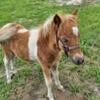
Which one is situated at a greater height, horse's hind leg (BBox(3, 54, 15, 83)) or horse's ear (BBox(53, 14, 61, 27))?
horse's ear (BBox(53, 14, 61, 27))

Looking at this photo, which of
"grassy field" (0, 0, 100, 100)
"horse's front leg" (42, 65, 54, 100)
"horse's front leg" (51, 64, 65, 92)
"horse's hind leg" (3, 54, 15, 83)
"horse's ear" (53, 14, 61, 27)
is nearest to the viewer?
"horse's ear" (53, 14, 61, 27)

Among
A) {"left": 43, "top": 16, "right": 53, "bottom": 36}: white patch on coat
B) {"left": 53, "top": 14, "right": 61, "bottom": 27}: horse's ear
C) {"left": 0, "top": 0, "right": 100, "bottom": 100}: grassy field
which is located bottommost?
{"left": 0, "top": 0, "right": 100, "bottom": 100}: grassy field

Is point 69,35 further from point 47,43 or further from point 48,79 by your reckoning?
point 48,79

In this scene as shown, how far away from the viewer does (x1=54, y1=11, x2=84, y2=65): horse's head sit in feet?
12.6

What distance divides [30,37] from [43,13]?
355 centimetres

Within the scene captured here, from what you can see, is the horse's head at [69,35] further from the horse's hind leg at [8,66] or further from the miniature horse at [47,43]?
the horse's hind leg at [8,66]

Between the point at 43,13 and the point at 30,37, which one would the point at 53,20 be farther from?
the point at 43,13

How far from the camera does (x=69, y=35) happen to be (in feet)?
12.6

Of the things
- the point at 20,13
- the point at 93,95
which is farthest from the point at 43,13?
the point at 93,95

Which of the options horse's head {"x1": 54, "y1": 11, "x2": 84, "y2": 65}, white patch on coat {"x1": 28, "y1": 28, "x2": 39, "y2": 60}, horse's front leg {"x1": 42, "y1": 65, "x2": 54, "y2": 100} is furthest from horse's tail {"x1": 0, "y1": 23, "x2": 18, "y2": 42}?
horse's head {"x1": 54, "y1": 11, "x2": 84, "y2": 65}

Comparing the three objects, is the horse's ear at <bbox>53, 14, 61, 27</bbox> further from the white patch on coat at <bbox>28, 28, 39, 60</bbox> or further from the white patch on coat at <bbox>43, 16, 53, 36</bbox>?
the white patch on coat at <bbox>28, 28, 39, 60</bbox>

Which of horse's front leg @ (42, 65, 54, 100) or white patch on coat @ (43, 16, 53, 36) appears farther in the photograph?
horse's front leg @ (42, 65, 54, 100)

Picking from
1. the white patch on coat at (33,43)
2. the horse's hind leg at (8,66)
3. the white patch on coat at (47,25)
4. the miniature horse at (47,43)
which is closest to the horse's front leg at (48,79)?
the miniature horse at (47,43)

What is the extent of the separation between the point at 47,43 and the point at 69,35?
50cm
